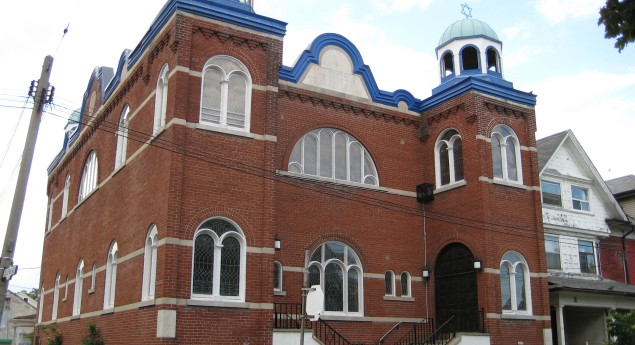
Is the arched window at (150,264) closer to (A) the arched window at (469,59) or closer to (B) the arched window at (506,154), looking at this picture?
(B) the arched window at (506,154)

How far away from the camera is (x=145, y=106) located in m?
21.2

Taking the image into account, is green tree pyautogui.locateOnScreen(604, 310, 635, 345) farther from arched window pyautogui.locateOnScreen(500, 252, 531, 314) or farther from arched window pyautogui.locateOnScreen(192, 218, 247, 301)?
arched window pyautogui.locateOnScreen(192, 218, 247, 301)

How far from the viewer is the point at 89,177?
27.4 metres

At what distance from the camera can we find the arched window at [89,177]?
26455 mm

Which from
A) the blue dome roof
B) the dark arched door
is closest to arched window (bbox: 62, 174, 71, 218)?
the dark arched door

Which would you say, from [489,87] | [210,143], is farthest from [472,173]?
[210,143]

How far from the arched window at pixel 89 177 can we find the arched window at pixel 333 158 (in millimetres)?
8429

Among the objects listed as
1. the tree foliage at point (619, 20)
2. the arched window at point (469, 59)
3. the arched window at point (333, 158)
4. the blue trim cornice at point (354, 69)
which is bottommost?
the tree foliage at point (619, 20)

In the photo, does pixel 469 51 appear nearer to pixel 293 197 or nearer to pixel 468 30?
pixel 468 30

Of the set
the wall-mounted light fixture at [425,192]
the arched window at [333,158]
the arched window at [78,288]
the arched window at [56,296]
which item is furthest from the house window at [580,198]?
the arched window at [56,296]

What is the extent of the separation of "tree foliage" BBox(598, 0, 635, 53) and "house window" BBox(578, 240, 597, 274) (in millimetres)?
22900

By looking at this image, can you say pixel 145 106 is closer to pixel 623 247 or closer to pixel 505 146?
pixel 505 146

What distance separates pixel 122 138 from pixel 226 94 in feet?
19.5

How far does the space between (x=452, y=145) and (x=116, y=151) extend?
1197 cm
